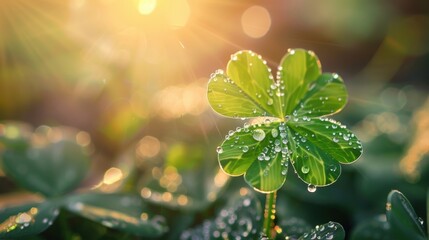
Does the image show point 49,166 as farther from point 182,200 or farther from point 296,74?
point 296,74

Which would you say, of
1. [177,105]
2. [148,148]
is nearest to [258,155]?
[148,148]

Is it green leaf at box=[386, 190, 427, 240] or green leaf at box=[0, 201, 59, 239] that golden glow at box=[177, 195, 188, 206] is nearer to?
green leaf at box=[0, 201, 59, 239]

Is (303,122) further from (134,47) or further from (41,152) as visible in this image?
(134,47)

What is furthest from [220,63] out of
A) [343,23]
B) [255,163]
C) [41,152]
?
[255,163]

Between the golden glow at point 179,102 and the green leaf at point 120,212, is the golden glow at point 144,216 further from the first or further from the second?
the golden glow at point 179,102

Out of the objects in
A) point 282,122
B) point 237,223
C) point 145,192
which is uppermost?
point 145,192

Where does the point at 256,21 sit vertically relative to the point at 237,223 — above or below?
above
